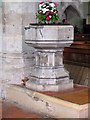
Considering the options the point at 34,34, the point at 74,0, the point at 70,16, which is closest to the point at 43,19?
the point at 34,34

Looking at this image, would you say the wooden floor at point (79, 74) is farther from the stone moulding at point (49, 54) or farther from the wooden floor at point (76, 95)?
the stone moulding at point (49, 54)

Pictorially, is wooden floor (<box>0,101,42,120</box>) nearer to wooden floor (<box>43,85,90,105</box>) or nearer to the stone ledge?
the stone ledge

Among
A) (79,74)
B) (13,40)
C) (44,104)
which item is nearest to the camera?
(44,104)

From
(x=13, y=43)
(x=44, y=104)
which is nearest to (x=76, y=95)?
(x=44, y=104)

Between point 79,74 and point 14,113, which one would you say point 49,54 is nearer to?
point 14,113

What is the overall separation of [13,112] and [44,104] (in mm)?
417

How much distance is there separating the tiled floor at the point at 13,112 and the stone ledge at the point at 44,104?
0.11 m

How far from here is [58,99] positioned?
330 cm

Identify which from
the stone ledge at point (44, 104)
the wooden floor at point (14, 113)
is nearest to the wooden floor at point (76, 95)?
the stone ledge at point (44, 104)

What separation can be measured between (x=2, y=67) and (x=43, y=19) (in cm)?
108

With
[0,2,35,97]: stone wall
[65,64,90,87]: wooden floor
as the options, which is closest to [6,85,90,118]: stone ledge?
[0,2,35,97]: stone wall

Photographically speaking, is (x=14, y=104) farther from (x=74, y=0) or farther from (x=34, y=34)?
(x=74, y=0)

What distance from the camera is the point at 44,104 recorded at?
3.44 metres

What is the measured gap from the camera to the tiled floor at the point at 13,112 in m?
3.35
